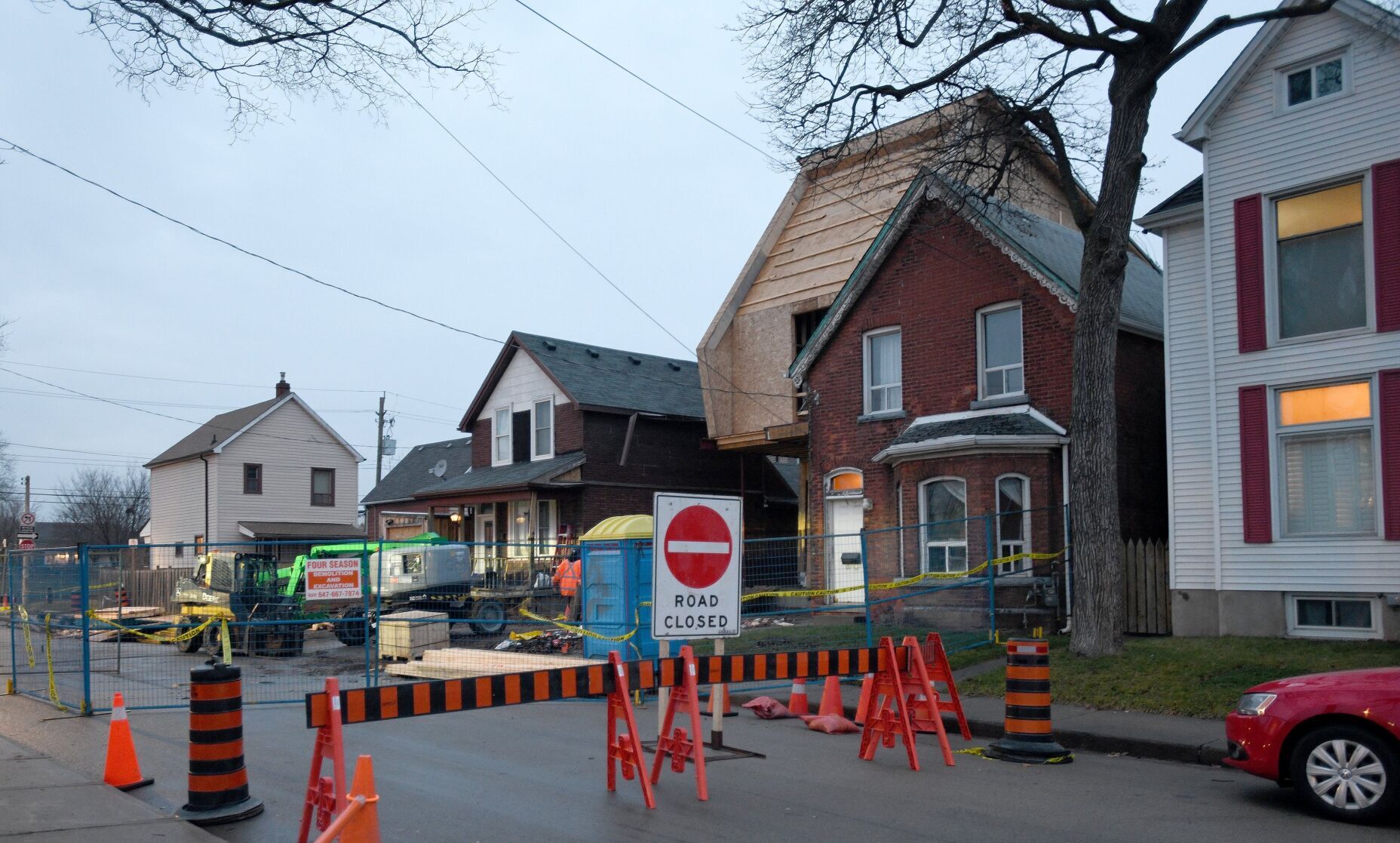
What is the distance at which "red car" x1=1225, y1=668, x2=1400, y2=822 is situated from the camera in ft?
24.4

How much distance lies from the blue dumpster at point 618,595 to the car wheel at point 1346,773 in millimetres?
7955

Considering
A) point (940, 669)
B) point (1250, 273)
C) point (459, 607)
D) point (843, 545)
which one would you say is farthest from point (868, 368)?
point (940, 669)

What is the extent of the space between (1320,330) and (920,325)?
7207mm

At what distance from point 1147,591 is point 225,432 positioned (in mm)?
40646

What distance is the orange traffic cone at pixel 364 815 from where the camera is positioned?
20.0ft

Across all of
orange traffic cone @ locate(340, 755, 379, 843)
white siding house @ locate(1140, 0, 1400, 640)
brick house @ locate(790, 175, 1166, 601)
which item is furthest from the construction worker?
orange traffic cone @ locate(340, 755, 379, 843)

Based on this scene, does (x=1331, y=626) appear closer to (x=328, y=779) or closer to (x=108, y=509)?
(x=328, y=779)

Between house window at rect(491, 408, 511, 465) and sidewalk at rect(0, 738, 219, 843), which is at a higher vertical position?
house window at rect(491, 408, 511, 465)

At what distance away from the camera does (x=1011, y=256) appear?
19375 mm

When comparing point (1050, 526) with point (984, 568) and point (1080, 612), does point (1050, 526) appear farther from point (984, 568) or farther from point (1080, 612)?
point (1080, 612)

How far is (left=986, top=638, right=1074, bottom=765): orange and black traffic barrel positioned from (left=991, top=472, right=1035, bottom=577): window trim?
328 inches

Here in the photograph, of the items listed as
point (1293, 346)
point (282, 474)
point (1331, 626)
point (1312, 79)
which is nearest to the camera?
point (1331, 626)

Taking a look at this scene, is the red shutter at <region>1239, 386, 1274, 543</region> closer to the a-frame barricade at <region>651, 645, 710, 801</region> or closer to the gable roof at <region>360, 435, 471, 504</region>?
the a-frame barricade at <region>651, 645, 710, 801</region>

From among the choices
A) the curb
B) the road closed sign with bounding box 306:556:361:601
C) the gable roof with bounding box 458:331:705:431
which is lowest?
the curb
